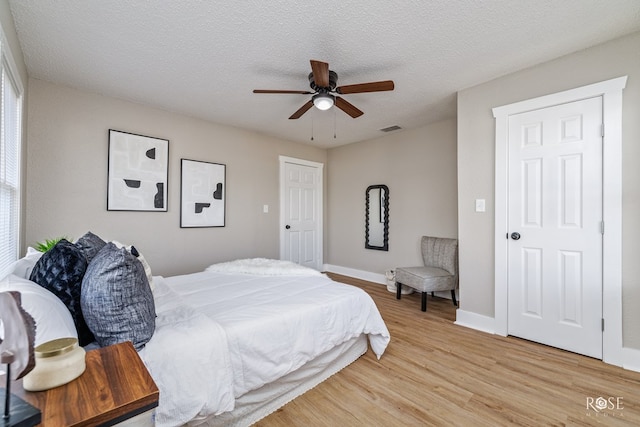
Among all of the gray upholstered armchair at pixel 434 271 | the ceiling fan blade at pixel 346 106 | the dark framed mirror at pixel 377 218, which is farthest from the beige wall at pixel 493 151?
the dark framed mirror at pixel 377 218

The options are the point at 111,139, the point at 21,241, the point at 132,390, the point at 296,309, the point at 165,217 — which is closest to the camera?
the point at 132,390

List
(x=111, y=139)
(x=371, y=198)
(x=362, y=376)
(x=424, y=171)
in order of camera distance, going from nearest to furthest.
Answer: (x=362, y=376) → (x=111, y=139) → (x=424, y=171) → (x=371, y=198)

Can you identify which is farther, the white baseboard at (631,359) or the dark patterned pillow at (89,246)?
the white baseboard at (631,359)

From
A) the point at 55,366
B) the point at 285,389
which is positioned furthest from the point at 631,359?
the point at 55,366

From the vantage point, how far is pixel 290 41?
83.1 inches

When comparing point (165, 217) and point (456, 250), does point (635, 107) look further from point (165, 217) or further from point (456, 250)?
point (165, 217)

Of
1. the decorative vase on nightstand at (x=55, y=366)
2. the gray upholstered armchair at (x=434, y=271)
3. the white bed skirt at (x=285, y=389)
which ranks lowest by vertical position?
the white bed skirt at (x=285, y=389)

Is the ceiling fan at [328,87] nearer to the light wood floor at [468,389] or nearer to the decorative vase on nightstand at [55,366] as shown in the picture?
the decorative vase on nightstand at [55,366]

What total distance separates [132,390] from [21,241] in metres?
2.76

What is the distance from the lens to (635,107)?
2059 mm

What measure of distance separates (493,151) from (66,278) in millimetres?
3321

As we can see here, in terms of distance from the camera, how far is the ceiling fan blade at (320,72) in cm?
198

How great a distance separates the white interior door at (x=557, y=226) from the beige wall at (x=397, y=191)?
1.20m

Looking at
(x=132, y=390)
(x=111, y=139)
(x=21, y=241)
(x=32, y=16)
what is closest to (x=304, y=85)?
(x=32, y=16)
